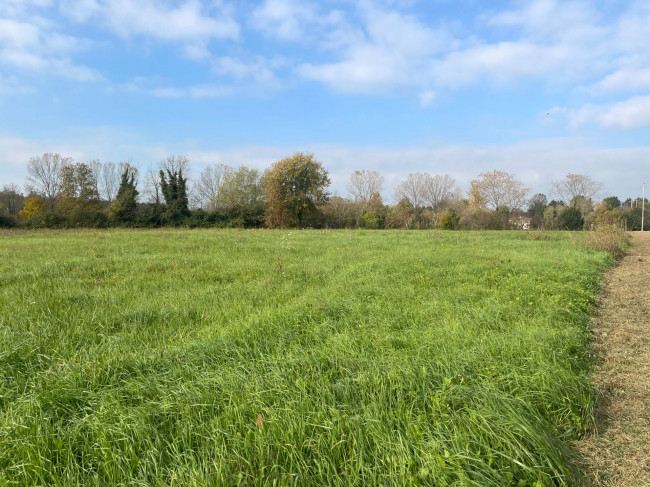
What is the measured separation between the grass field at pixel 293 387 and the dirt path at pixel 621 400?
15 centimetres

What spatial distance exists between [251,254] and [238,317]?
21.2 feet

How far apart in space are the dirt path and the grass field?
5.8 inches

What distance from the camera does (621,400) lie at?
2793 millimetres

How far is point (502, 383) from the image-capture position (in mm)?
2809

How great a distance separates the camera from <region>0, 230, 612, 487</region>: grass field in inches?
79.2

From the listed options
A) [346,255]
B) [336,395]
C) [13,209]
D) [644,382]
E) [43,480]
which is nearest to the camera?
[43,480]

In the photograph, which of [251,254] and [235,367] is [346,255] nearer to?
[251,254]

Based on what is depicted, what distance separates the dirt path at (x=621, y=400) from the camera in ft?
6.87

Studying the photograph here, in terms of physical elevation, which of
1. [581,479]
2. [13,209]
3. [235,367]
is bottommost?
[581,479]

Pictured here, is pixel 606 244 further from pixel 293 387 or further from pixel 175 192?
pixel 175 192

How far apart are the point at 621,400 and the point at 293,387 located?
2.71 meters

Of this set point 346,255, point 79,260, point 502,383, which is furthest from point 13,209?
point 502,383

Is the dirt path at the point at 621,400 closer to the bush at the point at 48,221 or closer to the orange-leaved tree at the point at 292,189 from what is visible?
the orange-leaved tree at the point at 292,189

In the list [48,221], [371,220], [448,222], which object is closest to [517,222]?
[448,222]
